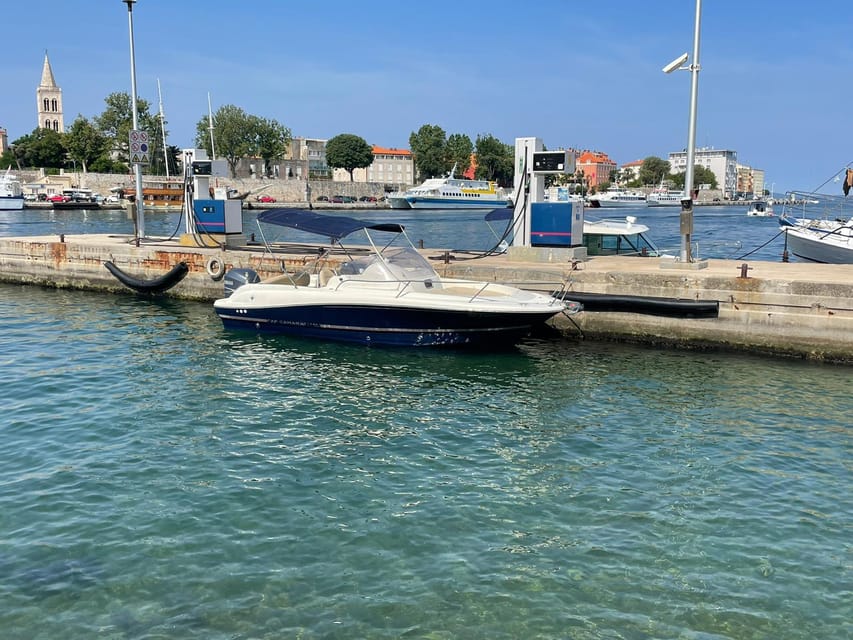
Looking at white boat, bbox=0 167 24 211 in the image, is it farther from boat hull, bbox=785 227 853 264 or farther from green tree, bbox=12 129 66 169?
boat hull, bbox=785 227 853 264

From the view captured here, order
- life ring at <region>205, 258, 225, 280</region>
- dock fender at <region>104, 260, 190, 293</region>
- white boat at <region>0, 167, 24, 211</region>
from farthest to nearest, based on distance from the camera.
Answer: white boat at <region>0, 167, 24, 211</region>, dock fender at <region>104, 260, 190, 293</region>, life ring at <region>205, 258, 225, 280</region>

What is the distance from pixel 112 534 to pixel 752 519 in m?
6.64

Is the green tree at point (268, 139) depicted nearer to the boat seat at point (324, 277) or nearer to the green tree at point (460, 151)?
the green tree at point (460, 151)

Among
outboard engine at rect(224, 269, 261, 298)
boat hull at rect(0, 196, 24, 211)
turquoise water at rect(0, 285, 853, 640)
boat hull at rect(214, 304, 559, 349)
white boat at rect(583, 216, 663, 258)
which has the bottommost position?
turquoise water at rect(0, 285, 853, 640)

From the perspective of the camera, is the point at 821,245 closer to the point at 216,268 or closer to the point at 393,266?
the point at 393,266

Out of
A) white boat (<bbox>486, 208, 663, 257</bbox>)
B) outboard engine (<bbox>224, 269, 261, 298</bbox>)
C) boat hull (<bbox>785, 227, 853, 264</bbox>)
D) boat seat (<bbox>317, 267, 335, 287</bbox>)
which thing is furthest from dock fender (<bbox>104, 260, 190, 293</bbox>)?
boat hull (<bbox>785, 227, 853, 264</bbox>)

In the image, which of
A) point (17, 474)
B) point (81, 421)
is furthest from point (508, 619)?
point (81, 421)

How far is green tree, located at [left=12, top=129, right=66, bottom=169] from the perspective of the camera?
408ft

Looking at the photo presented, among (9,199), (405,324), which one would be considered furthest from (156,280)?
(9,199)

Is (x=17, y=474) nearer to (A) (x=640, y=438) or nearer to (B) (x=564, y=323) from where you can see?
(A) (x=640, y=438)

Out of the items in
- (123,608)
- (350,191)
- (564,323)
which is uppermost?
(350,191)

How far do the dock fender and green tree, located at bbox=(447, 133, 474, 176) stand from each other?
13940 cm

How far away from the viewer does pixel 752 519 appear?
7.79 metres

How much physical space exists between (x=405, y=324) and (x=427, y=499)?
705 centimetres
